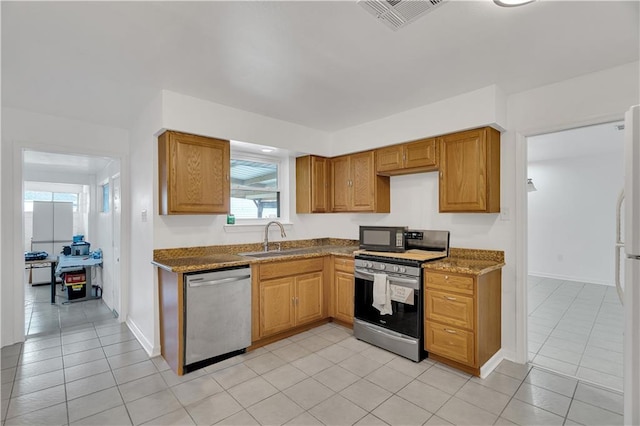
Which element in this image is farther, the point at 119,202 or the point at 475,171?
the point at 119,202

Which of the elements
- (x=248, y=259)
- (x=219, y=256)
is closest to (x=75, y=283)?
(x=219, y=256)

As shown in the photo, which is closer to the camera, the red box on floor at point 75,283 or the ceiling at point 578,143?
the ceiling at point 578,143

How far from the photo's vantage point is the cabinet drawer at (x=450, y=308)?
252cm

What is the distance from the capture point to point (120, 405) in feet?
7.06

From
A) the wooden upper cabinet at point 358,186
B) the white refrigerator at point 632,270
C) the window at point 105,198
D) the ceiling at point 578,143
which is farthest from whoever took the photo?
the window at point 105,198

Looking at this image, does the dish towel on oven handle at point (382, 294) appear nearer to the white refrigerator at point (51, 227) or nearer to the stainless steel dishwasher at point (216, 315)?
the stainless steel dishwasher at point (216, 315)

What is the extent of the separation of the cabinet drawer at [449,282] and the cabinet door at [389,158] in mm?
1301

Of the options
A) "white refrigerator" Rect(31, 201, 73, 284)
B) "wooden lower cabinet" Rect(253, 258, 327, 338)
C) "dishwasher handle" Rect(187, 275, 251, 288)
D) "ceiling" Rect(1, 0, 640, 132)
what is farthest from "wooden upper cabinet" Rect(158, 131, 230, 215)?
"white refrigerator" Rect(31, 201, 73, 284)

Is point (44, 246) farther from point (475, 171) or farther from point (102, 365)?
point (475, 171)

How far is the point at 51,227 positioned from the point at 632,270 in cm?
858

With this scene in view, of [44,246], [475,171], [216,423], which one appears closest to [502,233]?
[475,171]

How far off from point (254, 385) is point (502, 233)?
256cm

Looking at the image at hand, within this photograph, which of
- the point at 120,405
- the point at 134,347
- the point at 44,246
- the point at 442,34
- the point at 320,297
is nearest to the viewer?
the point at 442,34

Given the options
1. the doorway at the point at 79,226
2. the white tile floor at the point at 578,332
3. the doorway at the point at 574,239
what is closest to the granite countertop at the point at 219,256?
the doorway at the point at 79,226
